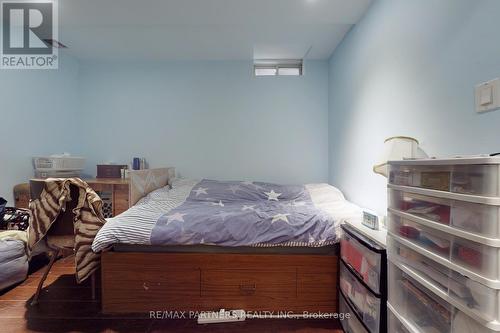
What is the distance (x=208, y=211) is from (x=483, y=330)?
5.21 feet

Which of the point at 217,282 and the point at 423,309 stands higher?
the point at 423,309

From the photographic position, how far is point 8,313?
1.66 metres

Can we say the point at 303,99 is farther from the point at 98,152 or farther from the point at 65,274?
the point at 65,274

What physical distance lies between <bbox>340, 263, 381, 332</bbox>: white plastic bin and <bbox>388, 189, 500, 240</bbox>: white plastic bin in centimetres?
50

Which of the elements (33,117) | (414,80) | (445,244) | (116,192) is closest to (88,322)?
(116,192)

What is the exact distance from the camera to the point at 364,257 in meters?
1.30

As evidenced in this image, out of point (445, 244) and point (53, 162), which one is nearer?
point (445, 244)

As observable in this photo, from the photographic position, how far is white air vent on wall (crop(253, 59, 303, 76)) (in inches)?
124

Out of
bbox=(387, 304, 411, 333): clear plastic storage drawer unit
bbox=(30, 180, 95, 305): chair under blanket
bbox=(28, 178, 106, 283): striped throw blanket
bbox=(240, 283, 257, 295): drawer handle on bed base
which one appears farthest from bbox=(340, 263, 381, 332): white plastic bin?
bbox=(30, 180, 95, 305): chair under blanket

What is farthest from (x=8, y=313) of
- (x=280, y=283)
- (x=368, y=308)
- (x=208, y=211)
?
(x=368, y=308)

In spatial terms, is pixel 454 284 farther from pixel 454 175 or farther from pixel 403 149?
pixel 403 149

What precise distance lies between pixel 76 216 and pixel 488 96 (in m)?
2.42

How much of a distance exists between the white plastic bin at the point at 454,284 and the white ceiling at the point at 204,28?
2.01 m

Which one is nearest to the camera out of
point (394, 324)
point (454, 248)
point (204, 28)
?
point (454, 248)
